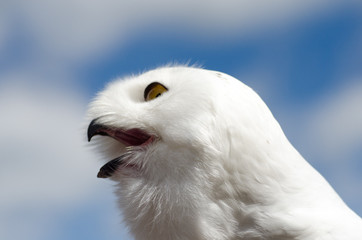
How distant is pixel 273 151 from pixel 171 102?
0.53m

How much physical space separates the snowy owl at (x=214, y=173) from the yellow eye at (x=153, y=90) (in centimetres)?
5

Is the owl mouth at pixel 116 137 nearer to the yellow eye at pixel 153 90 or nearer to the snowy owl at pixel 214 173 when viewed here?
the snowy owl at pixel 214 173

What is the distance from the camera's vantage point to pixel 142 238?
2.76 metres

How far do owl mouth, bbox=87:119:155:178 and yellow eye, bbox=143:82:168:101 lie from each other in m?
0.20

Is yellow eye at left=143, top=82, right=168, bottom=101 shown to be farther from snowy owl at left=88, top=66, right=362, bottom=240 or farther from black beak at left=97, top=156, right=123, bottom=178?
black beak at left=97, top=156, right=123, bottom=178

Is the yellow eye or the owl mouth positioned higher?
the yellow eye

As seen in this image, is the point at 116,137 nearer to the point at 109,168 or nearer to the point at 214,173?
the point at 109,168

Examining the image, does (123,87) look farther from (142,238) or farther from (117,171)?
(142,238)

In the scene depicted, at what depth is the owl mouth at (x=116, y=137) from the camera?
2.84m

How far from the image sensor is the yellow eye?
2916 mm

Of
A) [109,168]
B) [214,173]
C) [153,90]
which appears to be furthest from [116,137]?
[214,173]

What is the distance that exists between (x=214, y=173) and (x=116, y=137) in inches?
22.6

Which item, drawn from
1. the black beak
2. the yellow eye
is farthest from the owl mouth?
the yellow eye

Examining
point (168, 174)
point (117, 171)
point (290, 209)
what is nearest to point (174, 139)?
point (168, 174)
